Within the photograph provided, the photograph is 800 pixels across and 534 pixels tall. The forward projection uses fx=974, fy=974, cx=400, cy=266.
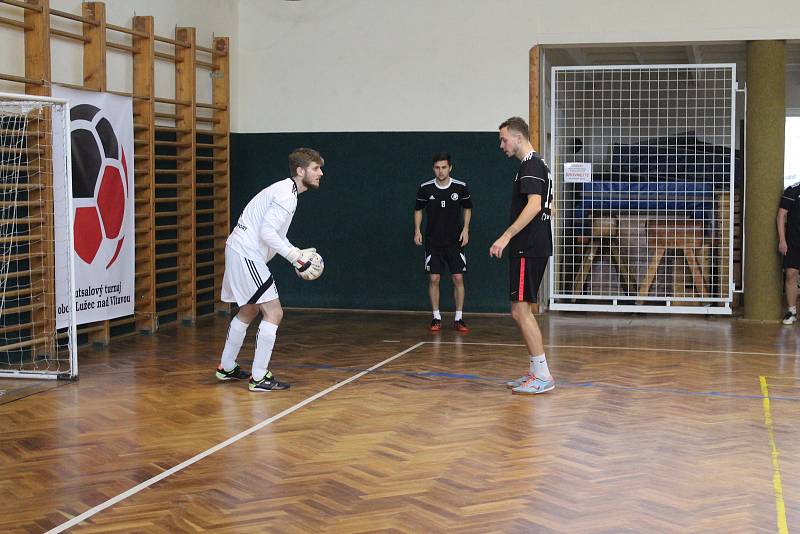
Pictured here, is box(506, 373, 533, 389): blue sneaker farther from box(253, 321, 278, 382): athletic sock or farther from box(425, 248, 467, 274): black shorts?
A: box(425, 248, 467, 274): black shorts

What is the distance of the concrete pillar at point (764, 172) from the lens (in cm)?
1008

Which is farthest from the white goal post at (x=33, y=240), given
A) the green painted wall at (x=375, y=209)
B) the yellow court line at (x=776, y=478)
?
the yellow court line at (x=776, y=478)

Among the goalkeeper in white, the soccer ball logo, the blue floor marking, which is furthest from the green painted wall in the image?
the goalkeeper in white

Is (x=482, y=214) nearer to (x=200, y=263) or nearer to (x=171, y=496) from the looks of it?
(x=200, y=263)

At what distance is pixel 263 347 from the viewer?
6.41 metres

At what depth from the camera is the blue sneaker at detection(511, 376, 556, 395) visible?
251 inches

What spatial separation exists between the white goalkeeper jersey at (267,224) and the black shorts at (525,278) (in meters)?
1.47

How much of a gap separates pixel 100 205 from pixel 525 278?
410 centimetres

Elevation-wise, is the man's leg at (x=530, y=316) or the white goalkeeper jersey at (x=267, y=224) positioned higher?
the white goalkeeper jersey at (x=267, y=224)

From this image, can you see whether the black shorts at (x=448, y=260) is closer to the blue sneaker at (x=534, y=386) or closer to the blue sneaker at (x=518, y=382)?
the blue sneaker at (x=518, y=382)

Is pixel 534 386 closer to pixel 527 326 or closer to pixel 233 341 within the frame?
pixel 527 326

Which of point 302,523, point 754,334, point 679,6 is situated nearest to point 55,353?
point 302,523

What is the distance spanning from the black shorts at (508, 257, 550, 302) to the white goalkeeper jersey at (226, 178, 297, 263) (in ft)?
4.81

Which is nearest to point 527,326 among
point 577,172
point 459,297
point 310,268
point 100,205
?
point 310,268
